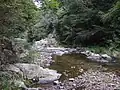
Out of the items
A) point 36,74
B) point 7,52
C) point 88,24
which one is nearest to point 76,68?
point 36,74

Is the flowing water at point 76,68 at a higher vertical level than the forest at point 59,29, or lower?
lower

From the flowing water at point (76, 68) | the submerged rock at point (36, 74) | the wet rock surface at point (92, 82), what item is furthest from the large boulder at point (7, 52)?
the flowing water at point (76, 68)

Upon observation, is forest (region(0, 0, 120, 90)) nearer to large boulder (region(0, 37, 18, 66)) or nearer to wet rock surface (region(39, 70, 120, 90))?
large boulder (region(0, 37, 18, 66))

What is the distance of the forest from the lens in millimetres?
6484

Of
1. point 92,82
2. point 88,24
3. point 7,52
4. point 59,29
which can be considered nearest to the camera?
point 7,52

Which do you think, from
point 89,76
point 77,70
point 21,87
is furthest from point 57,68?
point 21,87

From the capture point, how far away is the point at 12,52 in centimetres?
794

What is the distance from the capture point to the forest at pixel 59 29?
648cm

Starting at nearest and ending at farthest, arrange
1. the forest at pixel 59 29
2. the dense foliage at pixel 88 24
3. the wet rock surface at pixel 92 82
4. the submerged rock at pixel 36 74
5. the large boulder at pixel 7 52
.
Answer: the forest at pixel 59 29
the large boulder at pixel 7 52
the wet rock surface at pixel 92 82
the submerged rock at pixel 36 74
the dense foliage at pixel 88 24

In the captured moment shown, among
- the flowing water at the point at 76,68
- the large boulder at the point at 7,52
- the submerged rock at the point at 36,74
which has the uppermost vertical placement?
the large boulder at the point at 7,52

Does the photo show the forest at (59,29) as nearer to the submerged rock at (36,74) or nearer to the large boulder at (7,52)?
the large boulder at (7,52)

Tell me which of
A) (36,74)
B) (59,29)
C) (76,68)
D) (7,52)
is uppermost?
(7,52)

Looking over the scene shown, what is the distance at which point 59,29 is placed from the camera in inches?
899

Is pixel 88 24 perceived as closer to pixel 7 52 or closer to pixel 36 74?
pixel 36 74
